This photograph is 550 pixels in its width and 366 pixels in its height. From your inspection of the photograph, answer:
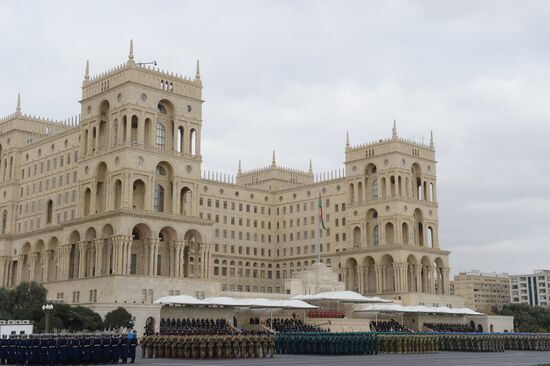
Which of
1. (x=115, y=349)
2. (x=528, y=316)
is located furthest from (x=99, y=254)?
(x=528, y=316)

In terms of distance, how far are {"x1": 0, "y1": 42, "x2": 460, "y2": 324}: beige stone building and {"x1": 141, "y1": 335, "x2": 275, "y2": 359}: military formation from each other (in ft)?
77.7

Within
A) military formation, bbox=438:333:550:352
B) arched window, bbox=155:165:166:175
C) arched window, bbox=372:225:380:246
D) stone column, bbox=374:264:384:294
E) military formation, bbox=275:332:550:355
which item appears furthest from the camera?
arched window, bbox=372:225:380:246

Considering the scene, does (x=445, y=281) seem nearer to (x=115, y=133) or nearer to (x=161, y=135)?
(x=161, y=135)

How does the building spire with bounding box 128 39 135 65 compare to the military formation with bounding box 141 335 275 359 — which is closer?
the military formation with bounding box 141 335 275 359

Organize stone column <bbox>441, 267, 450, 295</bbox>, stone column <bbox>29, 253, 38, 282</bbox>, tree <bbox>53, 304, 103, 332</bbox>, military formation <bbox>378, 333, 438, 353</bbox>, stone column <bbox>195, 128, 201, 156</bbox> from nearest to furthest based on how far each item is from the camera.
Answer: military formation <bbox>378, 333, 438, 353</bbox>, tree <bbox>53, 304, 103, 332</bbox>, stone column <bbox>195, 128, 201, 156</bbox>, stone column <bbox>29, 253, 38, 282</bbox>, stone column <bbox>441, 267, 450, 295</bbox>

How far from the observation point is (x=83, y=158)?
8094cm

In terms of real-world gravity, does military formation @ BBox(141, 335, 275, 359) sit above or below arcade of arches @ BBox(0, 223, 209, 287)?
below

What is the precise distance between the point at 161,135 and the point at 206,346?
1586 inches

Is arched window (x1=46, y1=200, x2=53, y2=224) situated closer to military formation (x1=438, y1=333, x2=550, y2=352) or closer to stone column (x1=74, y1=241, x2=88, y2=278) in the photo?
stone column (x1=74, y1=241, x2=88, y2=278)

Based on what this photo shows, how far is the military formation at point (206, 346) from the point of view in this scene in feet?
142

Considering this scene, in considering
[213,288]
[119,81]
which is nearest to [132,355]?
[213,288]

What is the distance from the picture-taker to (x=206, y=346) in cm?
4344

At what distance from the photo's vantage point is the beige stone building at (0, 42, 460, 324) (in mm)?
75125

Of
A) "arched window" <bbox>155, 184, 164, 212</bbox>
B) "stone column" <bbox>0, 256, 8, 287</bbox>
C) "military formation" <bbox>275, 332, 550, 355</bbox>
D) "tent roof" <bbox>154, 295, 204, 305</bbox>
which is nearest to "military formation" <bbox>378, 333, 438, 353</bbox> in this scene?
"military formation" <bbox>275, 332, 550, 355</bbox>
